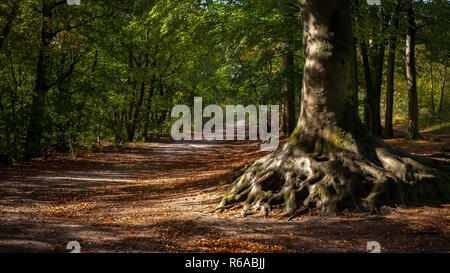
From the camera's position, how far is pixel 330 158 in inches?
274

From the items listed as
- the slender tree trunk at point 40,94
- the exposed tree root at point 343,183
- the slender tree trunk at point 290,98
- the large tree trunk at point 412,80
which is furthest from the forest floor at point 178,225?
the slender tree trunk at point 290,98

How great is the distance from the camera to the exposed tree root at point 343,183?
6281mm

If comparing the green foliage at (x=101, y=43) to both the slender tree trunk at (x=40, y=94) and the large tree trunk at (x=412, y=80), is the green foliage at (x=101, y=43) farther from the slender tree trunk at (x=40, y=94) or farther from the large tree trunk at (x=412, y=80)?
the large tree trunk at (x=412, y=80)

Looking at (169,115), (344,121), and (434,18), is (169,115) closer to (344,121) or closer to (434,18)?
(434,18)

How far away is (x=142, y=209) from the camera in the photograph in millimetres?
7734

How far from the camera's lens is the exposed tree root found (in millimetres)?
6281

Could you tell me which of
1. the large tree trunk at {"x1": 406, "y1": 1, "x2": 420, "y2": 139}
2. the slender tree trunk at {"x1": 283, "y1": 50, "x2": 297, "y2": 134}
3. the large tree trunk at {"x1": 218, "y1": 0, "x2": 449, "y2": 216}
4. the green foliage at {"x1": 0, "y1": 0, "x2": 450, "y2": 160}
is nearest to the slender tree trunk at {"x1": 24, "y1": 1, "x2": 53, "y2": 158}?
the green foliage at {"x1": 0, "y1": 0, "x2": 450, "y2": 160}

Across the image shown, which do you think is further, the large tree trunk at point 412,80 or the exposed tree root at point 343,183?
the large tree trunk at point 412,80

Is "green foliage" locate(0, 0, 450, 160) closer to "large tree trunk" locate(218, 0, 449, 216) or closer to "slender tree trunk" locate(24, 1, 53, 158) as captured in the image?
"slender tree trunk" locate(24, 1, 53, 158)

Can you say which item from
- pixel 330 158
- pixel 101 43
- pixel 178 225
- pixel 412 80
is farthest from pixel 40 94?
pixel 412 80

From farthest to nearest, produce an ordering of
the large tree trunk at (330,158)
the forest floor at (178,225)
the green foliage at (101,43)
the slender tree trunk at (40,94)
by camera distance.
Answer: the slender tree trunk at (40,94) < the green foliage at (101,43) < the large tree trunk at (330,158) < the forest floor at (178,225)

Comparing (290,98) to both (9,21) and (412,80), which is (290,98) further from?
(9,21)

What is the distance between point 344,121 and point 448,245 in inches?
123

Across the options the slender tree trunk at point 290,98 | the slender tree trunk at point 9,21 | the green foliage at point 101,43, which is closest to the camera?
the slender tree trunk at point 9,21
